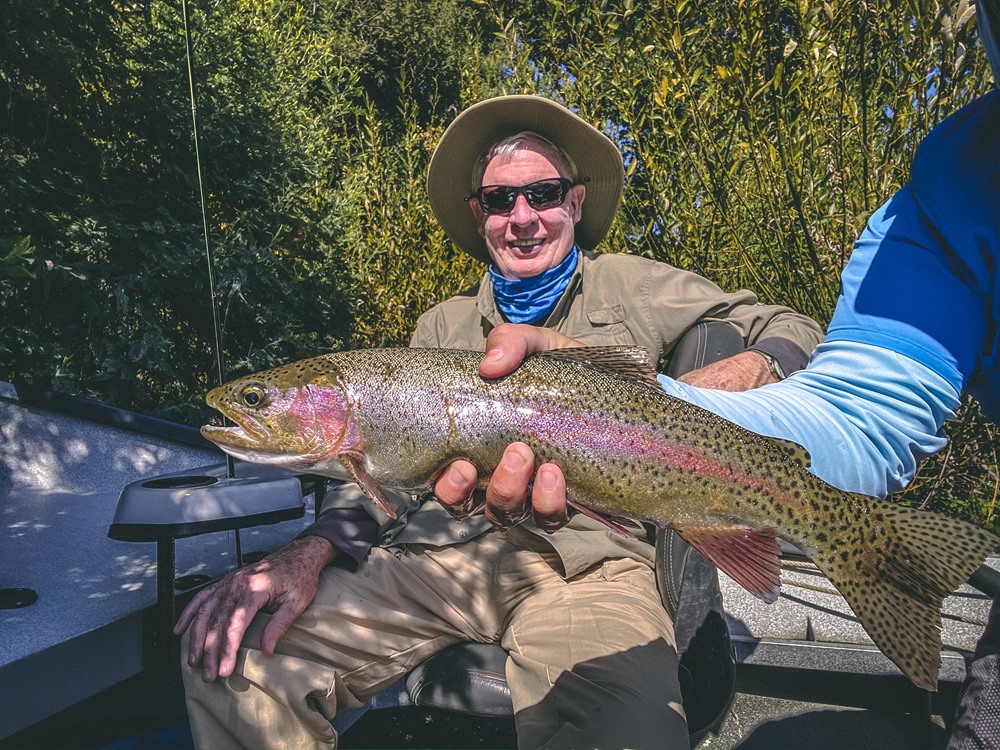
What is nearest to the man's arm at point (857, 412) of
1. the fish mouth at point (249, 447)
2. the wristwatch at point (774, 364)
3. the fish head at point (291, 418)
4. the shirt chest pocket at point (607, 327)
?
the wristwatch at point (774, 364)

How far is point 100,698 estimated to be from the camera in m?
3.64

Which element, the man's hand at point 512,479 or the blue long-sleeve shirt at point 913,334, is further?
the man's hand at point 512,479

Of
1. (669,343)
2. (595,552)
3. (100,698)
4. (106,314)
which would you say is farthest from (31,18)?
(595,552)

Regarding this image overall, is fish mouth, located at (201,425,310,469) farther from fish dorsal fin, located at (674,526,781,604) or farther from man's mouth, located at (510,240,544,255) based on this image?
man's mouth, located at (510,240,544,255)

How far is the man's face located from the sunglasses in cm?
2

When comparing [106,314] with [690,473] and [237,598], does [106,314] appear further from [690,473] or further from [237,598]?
[690,473]

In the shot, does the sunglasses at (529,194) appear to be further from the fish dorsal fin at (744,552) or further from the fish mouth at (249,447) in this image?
the fish dorsal fin at (744,552)

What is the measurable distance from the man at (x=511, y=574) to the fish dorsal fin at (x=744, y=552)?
52cm

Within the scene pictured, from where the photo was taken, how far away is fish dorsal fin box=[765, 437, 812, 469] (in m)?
1.70

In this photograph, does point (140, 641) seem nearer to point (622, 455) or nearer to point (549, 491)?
point (549, 491)

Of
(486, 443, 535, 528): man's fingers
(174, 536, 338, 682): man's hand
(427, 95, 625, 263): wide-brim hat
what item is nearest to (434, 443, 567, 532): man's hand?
(486, 443, 535, 528): man's fingers

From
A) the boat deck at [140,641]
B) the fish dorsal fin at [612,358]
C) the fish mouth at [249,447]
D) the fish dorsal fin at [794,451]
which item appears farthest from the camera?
the boat deck at [140,641]

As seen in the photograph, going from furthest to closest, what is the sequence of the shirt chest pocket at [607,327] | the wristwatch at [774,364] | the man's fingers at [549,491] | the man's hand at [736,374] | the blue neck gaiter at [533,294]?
the blue neck gaiter at [533,294] < the shirt chest pocket at [607,327] < the wristwatch at [774,364] < the man's hand at [736,374] < the man's fingers at [549,491]

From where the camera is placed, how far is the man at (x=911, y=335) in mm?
1610
